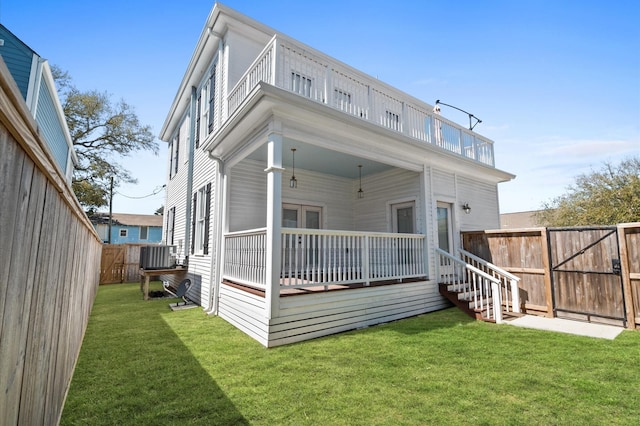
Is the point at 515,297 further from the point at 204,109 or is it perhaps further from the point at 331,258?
the point at 204,109

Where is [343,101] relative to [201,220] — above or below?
above

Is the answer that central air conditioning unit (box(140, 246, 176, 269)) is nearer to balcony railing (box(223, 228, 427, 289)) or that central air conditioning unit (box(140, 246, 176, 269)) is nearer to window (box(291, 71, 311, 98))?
balcony railing (box(223, 228, 427, 289))

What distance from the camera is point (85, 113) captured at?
1859 cm

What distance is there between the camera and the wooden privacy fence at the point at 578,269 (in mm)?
5410

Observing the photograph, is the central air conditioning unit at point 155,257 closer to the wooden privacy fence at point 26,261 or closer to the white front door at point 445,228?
the wooden privacy fence at point 26,261

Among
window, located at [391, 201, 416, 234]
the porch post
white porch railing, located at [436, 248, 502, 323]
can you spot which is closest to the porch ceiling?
window, located at [391, 201, 416, 234]

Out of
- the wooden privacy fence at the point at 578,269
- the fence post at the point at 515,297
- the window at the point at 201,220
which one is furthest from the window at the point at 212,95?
the fence post at the point at 515,297

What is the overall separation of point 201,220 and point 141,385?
538cm

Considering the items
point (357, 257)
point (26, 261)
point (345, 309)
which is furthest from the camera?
point (357, 257)

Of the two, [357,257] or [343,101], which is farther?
[343,101]

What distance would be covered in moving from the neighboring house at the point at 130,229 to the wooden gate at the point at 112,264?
1523 cm

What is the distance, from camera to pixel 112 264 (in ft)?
44.9

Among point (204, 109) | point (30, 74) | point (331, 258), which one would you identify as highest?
point (204, 109)

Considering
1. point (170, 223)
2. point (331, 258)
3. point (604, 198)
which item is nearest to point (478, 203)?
point (331, 258)
